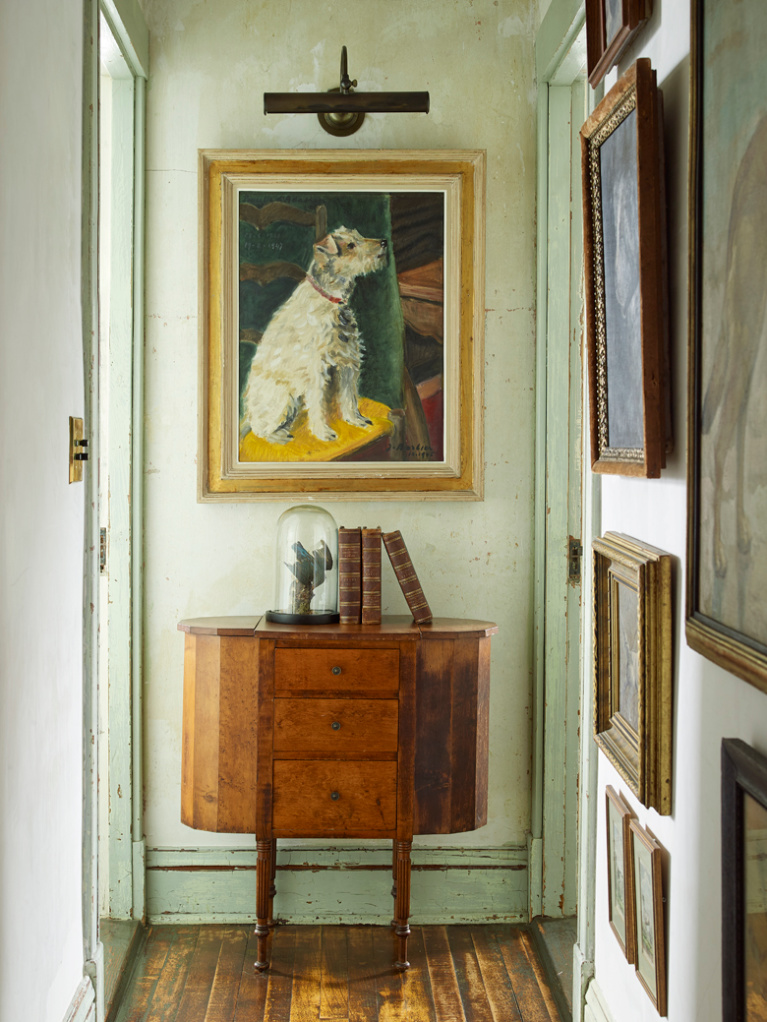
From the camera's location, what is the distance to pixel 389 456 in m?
2.83

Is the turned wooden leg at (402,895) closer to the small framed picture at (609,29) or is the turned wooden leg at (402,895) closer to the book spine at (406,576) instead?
the book spine at (406,576)

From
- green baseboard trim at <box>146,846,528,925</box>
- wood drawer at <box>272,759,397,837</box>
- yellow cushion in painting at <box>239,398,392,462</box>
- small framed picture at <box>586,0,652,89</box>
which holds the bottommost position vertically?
green baseboard trim at <box>146,846,528,925</box>

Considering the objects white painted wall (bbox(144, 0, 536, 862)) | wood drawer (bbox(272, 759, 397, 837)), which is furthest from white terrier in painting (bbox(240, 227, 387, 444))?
wood drawer (bbox(272, 759, 397, 837))

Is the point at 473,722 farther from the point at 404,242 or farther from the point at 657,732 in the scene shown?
the point at 404,242

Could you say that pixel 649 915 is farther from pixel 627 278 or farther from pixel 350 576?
pixel 350 576

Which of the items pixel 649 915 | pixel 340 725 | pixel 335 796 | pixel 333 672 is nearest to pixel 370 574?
pixel 333 672

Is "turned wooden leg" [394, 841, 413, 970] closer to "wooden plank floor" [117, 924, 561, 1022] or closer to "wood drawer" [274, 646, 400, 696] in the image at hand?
"wooden plank floor" [117, 924, 561, 1022]

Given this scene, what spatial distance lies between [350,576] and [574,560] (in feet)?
2.39

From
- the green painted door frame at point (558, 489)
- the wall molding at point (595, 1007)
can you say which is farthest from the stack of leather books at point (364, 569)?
the wall molding at point (595, 1007)

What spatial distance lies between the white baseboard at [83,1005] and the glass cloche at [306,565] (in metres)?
1.03

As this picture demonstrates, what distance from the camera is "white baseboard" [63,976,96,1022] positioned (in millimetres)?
1889

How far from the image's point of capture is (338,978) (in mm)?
2480

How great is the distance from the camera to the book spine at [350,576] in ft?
8.48

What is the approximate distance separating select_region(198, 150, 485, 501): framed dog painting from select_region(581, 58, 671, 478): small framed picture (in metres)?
1.01
